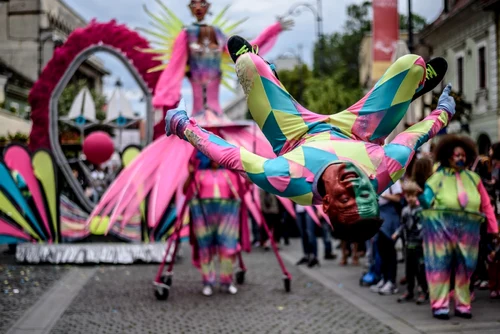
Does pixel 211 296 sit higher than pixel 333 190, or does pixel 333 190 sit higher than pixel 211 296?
pixel 333 190

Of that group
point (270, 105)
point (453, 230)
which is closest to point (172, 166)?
point (453, 230)

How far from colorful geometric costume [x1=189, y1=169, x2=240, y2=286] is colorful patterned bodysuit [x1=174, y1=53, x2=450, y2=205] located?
382cm

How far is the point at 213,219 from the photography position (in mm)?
7883

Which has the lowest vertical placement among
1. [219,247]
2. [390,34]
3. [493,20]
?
[219,247]

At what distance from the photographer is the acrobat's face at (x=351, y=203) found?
302 centimetres

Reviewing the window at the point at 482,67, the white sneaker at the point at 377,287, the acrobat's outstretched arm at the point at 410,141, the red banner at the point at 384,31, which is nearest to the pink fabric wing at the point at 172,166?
the white sneaker at the point at 377,287

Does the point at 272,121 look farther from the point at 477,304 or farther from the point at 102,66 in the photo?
the point at 102,66

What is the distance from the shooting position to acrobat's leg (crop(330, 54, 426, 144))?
12.8 ft

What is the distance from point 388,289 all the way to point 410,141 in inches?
176

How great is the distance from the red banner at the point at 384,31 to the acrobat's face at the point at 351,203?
13965 millimetres

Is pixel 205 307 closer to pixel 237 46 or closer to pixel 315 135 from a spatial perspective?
pixel 237 46

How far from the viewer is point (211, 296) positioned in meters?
7.79

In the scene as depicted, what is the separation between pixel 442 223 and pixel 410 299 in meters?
1.33

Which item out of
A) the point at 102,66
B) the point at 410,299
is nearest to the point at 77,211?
the point at 410,299
